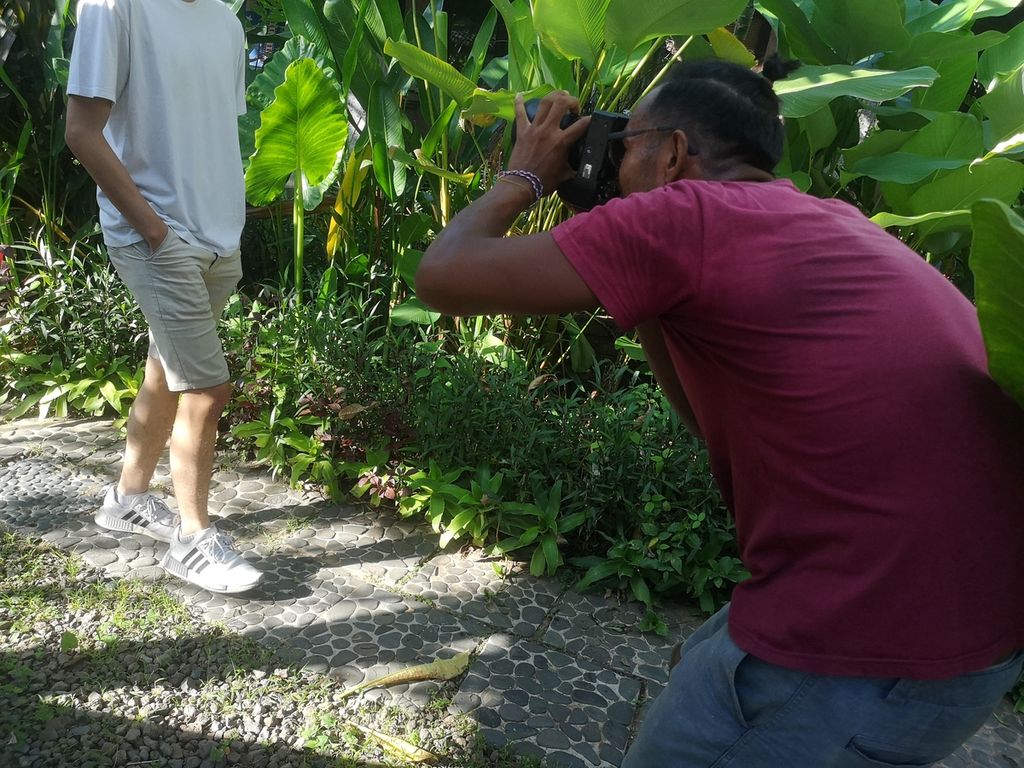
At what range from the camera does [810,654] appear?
120cm

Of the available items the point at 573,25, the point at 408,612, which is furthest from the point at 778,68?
the point at 408,612

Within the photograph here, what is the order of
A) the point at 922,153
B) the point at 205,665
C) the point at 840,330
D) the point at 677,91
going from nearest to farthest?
the point at 840,330
the point at 677,91
the point at 205,665
the point at 922,153

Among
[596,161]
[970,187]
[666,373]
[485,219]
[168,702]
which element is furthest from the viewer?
[970,187]

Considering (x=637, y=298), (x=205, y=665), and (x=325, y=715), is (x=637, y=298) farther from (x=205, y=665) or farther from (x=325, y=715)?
(x=205, y=665)

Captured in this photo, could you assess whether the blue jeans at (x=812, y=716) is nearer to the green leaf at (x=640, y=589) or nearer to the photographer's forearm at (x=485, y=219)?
the photographer's forearm at (x=485, y=219)

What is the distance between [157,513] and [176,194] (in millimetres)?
1135

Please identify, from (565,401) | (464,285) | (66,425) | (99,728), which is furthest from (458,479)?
(464,285)

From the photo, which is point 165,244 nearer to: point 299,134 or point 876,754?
point 299,134

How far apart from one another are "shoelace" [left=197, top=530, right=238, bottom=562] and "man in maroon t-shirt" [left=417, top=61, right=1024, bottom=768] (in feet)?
6.16

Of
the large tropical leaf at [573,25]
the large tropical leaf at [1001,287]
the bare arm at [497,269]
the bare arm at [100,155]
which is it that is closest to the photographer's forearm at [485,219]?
the bare arm at [497,269]

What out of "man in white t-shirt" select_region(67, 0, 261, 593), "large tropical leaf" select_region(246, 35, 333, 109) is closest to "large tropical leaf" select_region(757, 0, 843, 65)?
"man in white t-shirt" select_region(67, 0, 261, 593)

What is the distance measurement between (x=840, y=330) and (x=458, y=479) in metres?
2.41

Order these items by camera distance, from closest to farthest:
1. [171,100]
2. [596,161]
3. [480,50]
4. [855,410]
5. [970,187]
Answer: [855,410] → [596,161] → [171,100] → [970,187] → [480,50]

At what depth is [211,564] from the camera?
2.82 meters
